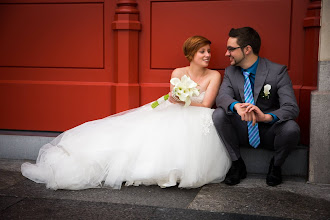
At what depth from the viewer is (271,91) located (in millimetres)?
4594

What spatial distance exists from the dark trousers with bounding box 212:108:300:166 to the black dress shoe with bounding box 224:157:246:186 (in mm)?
75

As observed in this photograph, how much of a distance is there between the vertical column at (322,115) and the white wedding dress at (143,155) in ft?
2.91

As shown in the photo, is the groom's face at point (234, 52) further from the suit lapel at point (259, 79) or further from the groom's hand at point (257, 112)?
the groom's hand at point (257, 112)

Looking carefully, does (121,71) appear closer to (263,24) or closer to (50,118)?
(50,118)

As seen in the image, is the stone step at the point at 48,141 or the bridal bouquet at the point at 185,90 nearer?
the bridal bouquet at the point at 185,90

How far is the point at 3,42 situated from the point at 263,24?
3259 mm

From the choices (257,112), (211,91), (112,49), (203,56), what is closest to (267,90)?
(257,112)

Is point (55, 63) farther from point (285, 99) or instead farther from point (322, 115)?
point (322, 115)

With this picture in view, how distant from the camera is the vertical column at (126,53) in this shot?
17.2 feet

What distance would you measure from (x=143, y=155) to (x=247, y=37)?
1643 mm

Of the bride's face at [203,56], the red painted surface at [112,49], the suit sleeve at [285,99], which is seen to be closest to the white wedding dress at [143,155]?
the bride's face at [203,56]

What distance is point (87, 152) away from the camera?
4469 millimetres

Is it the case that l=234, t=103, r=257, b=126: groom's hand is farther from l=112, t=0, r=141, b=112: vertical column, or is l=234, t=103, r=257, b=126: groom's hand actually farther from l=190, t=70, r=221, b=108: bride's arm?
l=112, t=0, r=141, b=112: vertical column

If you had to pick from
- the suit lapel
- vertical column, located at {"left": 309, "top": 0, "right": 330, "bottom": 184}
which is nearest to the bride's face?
the suit lapel
